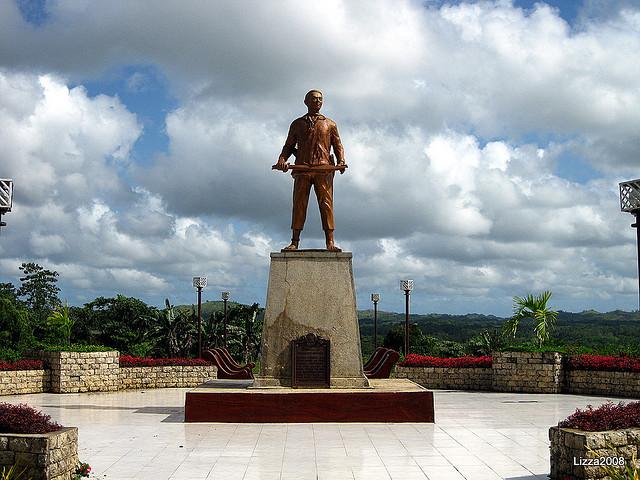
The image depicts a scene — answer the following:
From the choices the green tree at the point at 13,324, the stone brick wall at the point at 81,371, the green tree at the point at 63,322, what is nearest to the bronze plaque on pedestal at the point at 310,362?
the stone brick wall at the point at 81,371

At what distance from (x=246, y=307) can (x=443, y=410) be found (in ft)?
66.7

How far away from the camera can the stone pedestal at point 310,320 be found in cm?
1155

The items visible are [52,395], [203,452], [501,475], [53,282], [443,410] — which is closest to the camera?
[501,475]

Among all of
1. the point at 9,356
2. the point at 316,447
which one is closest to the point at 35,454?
the point at 316,447

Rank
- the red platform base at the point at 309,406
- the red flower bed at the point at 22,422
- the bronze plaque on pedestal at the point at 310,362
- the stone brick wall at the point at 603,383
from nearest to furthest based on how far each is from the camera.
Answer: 1. the red flower bed at the point at 22,422
2. the red platform base at the point at 309,406
3. the bronze plaque on pedestal at the point at 310,362
4. the stone brick wall at the point at 603,383

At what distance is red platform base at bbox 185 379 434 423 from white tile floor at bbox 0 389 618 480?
21 cm

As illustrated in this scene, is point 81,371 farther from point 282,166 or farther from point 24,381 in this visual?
point 282,166

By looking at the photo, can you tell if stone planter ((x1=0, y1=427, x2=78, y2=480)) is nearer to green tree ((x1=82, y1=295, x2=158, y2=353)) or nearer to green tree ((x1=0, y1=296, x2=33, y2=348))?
green tree ((x1=0, y1=296, x2=33, y2=348))

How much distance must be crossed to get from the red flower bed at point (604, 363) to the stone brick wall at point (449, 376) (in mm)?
2151

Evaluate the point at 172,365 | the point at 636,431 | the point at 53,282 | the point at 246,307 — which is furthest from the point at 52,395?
the point at 53,282

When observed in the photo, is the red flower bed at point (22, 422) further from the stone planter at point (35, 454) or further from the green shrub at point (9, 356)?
the green shrub at point (9, 356)

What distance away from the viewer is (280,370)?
37.9 ft

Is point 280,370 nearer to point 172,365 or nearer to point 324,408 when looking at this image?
point 324,408

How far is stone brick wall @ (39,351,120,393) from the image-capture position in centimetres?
1730
